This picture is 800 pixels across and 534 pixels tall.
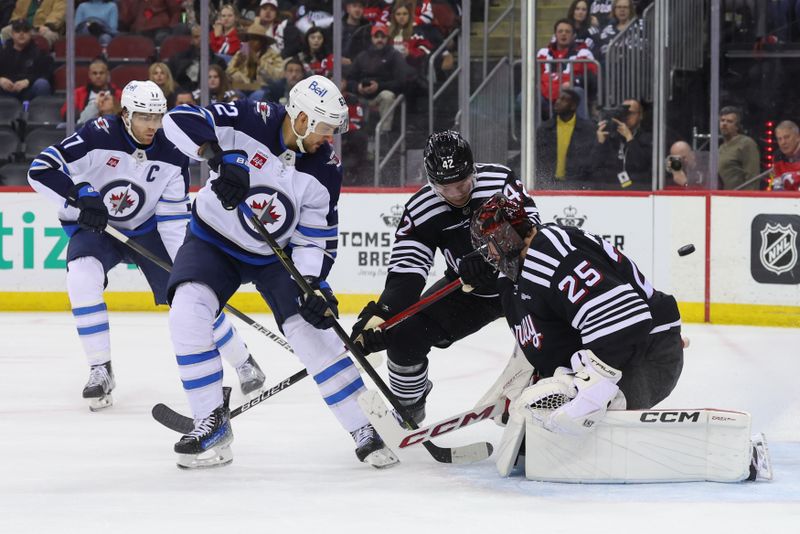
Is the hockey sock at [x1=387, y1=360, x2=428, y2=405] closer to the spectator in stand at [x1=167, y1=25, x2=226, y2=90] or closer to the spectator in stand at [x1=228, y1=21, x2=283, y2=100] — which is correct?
the spectator in stand at [x1=228, y1=21, x2=283, y2=100]

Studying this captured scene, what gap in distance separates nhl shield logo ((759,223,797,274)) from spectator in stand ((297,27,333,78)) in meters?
2.59

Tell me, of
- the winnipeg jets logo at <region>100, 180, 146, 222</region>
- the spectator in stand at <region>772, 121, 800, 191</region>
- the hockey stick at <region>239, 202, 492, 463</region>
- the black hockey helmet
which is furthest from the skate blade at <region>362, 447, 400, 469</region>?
the spectator in stand at <region>772, 121, 800, 191</region>

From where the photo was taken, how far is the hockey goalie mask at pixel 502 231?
9.96 feet

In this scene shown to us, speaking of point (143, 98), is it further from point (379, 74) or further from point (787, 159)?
point (787, 159)

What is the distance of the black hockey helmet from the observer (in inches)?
135

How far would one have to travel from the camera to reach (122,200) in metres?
4.81

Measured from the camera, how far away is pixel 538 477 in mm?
3121

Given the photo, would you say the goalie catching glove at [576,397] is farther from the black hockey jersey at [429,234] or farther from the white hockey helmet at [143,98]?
the white hockey helmet at [143,98]

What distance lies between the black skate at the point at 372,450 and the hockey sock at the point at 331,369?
3 centimetres

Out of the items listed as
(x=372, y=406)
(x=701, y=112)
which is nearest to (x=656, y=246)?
(x=701, y=112)

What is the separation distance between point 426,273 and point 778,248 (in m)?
3.30

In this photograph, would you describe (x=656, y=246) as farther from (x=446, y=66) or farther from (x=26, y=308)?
(x=26, y=308)

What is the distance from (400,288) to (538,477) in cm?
83

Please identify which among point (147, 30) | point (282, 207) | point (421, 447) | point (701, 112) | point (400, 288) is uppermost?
point (147, 30)
